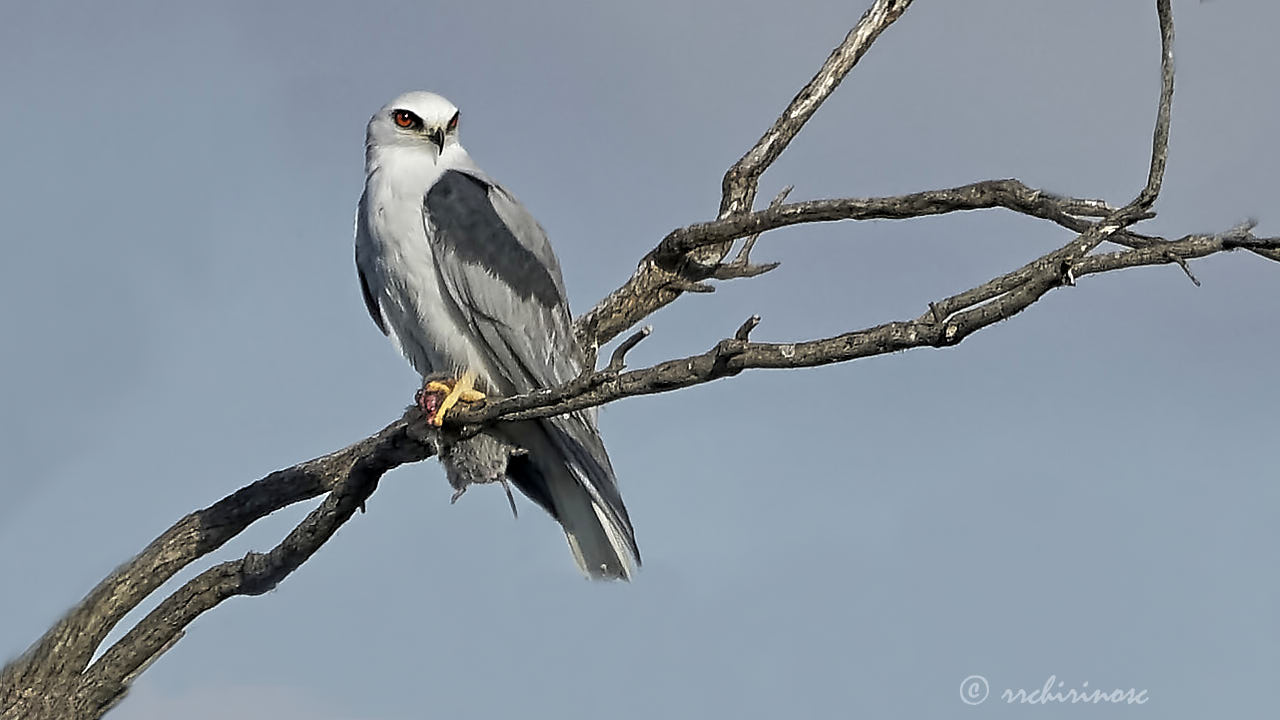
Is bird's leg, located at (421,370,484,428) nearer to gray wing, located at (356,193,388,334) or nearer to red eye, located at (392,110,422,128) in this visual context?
Result: gray wing, located at (356,193,388,334)

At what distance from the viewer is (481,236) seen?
5.93 meters

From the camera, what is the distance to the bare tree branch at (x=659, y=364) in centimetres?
403

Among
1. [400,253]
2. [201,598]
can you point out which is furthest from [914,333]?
[201,598]

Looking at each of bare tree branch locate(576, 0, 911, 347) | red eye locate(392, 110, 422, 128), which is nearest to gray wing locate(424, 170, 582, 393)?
red eye locate(392, 110, 422, 128)

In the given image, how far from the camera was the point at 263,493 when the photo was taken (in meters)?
7.08

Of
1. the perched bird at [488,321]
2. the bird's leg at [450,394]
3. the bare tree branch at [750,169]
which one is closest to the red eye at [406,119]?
the perched bird at [488,321]

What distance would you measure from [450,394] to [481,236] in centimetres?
79

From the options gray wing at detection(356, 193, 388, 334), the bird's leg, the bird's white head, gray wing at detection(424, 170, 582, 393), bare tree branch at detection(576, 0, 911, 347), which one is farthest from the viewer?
bare tree branch at detection(576, 0, 911, 347)

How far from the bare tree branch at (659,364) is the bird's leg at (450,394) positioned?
0.05m

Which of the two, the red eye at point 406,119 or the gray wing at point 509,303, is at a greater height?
the red eye at point 406,119

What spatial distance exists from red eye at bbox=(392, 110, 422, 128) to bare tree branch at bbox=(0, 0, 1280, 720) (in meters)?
1.62

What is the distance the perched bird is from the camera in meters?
5.91

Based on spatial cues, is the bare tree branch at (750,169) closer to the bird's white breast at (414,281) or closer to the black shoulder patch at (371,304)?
the black shoulder patch at (371,304)

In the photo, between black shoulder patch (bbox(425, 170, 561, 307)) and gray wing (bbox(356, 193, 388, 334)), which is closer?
black shoulder patch (bbox(425, 170, 561, 307))
